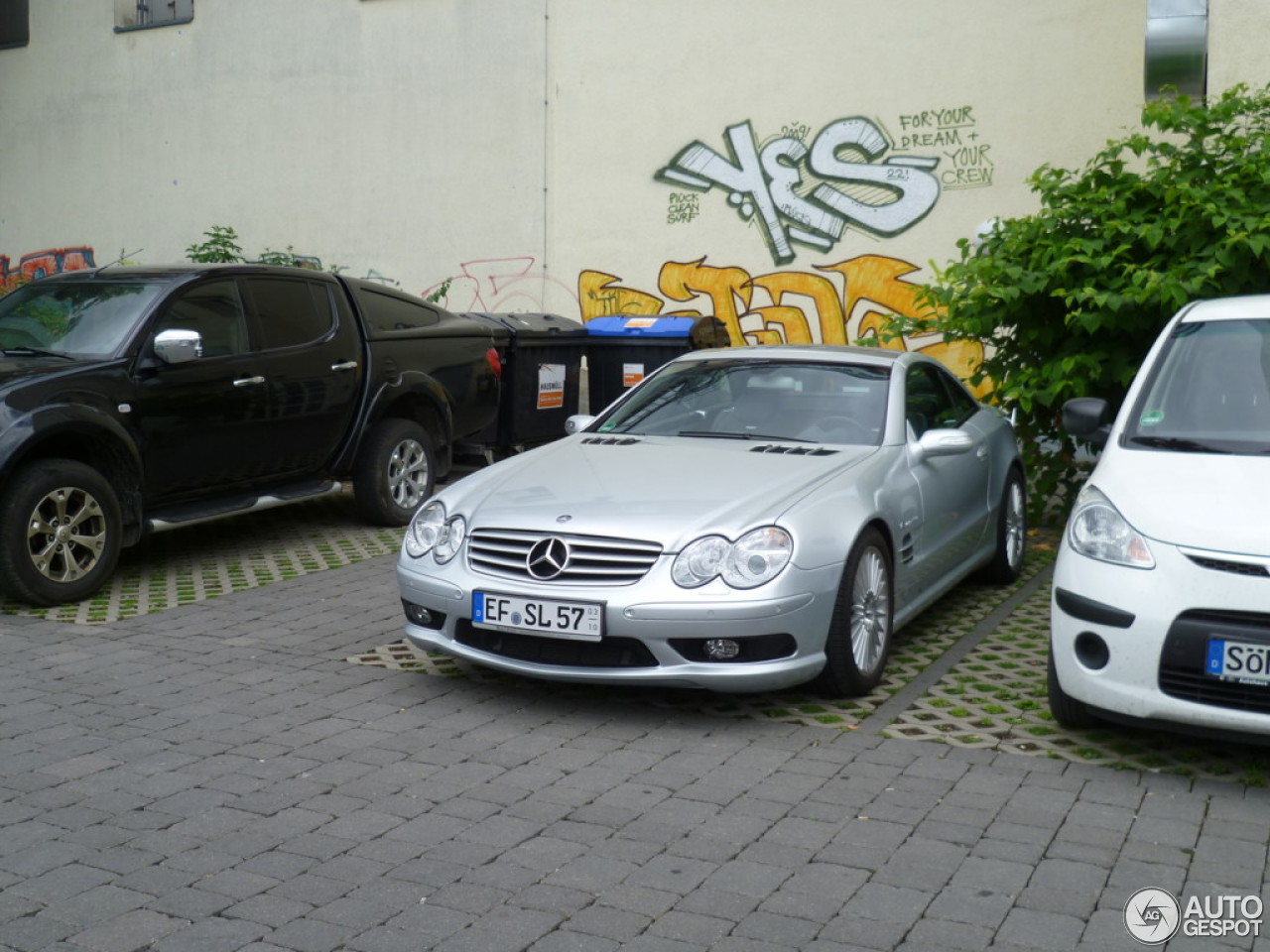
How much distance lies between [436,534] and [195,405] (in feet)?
9.06

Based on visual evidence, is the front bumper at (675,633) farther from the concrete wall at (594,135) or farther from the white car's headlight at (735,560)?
the concrete wall at (594,135)

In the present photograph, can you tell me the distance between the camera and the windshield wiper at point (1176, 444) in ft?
16.8

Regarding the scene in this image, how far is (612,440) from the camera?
655 cm

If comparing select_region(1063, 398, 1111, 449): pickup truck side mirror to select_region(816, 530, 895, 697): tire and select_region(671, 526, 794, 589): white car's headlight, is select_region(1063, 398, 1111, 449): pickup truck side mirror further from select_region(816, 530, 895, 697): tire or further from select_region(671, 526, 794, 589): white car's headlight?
select_region(671, 526, 794, 589): white car's headlight

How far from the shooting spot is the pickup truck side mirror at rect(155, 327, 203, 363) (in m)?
7.40

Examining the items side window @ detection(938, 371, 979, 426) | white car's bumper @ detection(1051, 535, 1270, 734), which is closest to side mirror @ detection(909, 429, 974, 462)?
side window @ detection(938, 371, 979, 426)

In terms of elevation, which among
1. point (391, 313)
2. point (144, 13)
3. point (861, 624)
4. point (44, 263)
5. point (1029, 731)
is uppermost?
point (144, 13)

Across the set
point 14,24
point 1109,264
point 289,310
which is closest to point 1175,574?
point 1109,264

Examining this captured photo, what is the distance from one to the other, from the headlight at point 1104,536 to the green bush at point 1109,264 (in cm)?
342

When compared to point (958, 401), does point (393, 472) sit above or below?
below

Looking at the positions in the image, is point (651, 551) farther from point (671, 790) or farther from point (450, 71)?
point (450, 71)

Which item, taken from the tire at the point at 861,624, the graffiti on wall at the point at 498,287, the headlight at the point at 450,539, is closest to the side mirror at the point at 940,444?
the tire at the point at 861,624

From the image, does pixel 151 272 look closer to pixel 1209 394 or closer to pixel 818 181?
pixel 1209 394

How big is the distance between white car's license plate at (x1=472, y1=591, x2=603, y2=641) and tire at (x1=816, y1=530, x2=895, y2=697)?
965 mm
